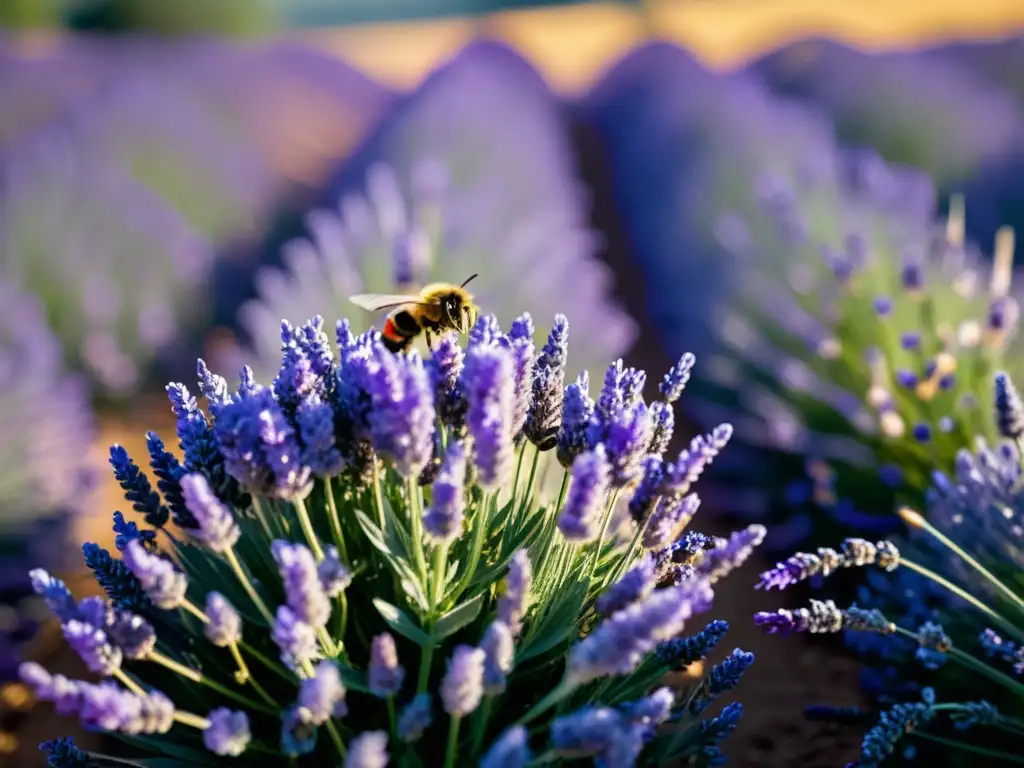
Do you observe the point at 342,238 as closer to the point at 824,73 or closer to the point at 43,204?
the point at 43,204

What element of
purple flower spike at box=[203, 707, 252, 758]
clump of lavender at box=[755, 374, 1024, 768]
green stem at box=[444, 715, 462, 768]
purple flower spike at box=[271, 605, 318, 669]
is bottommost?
clump of lavender at box=[755, 374, 1024, 768]

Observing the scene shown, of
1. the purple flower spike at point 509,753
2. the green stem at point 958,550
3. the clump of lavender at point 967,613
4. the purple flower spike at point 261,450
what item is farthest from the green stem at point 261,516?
the green stem at point 958,550

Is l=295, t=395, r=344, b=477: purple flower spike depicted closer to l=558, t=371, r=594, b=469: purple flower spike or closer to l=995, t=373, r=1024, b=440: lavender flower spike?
l=558, t=371, r=594, b=469: purple flower spike

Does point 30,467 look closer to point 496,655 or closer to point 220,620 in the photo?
point 220,620

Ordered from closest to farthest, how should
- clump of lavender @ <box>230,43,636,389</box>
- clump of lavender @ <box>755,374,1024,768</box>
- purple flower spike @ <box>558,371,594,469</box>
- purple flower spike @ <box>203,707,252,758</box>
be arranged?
purple flower spike @ <box>203,707,252,758</box>, purple flower spike @ <box>558,371,594,469</box>, clump of lavender @ <box>755,374,1024,768</box>, clump of lavender @ <box>230,43,636,389</box>

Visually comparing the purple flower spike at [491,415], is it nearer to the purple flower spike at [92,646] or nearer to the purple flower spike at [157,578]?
the purple flower spike at [157,578]

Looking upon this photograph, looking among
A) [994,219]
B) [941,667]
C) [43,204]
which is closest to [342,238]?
[43,204]

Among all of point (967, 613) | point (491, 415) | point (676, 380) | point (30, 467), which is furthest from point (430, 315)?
point (30, 467)

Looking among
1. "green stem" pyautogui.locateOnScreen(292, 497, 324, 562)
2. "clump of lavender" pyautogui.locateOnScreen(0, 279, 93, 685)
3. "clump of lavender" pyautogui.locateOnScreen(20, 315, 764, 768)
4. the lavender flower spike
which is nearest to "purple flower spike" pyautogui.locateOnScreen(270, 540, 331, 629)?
"clump of lavender" pyautogui.locateOnScreen(20, 315, 764, 768)
